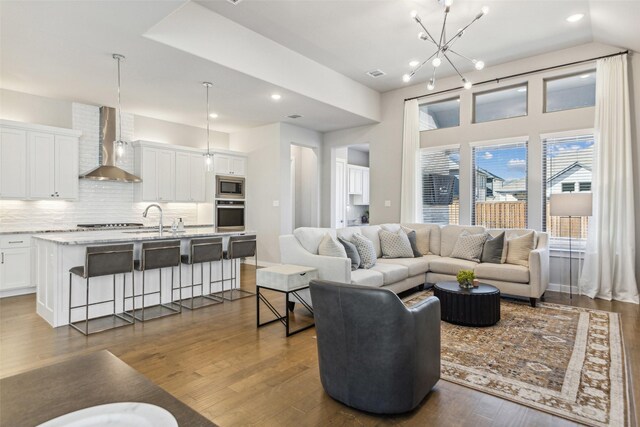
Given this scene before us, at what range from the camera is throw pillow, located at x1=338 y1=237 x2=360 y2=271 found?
4.33 metres

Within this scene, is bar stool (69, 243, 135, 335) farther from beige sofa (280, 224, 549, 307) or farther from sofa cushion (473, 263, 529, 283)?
sofa cushion (473, 263, 529, 283)

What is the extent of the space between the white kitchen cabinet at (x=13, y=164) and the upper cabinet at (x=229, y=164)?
9.95ft

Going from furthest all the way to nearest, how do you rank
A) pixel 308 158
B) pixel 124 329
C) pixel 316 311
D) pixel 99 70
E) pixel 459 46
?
1. pixel 308 158
2. pixel 459 46
3. pixel 99 70
4. pixel 124 329
5. pixel 316 311

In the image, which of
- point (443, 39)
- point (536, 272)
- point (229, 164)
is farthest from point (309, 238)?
point (229, 164)

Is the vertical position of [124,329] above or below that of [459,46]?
below

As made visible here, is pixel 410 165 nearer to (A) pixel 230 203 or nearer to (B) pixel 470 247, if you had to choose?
(B) pixel 470 247

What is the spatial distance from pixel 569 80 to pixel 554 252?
8.51 ft

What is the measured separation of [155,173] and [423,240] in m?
5.01

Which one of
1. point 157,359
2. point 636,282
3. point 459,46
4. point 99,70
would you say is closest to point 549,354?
point 636,282

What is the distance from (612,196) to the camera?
15.7ft

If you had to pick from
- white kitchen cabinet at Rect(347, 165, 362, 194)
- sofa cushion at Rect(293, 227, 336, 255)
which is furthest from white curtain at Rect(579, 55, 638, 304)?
white kitchen cabinet at Rect(347, 165, 362, 194)

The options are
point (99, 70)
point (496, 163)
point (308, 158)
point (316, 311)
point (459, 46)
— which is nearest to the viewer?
point (316, 311)

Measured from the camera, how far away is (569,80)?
5363mm

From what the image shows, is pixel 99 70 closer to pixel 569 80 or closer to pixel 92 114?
pixel 92 114
